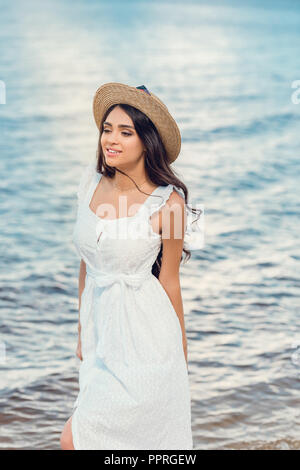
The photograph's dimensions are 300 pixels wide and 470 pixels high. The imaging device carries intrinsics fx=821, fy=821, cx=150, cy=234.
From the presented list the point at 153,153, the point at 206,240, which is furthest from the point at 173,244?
the point at 206,240

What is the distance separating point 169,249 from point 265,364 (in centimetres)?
261

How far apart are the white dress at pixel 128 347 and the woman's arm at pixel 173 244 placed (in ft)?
0.10

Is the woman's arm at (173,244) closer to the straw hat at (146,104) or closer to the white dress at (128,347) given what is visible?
the white dress at (128,347)

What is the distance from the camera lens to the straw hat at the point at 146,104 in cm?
318

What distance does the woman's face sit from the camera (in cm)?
323

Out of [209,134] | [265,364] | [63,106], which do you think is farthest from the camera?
[63,106]

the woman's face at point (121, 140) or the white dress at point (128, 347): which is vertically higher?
the woman's face at point (121, 140)

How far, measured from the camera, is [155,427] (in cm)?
311

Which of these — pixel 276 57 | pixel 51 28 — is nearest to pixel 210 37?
pixel 51 28

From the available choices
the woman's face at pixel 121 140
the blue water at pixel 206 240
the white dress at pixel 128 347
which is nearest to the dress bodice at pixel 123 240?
the white dress at pixel 128 347

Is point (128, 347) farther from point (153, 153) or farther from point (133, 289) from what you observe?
point (153, 153)

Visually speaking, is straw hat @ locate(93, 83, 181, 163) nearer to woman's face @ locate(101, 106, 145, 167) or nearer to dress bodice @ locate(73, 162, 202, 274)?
woman's face @ locate(101, 106, 145, 167)

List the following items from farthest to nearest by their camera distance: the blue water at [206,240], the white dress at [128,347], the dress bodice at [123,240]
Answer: the blue water at [206,240] → the dress bodice at [123,240] → the white dress at [128,347]
